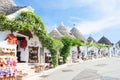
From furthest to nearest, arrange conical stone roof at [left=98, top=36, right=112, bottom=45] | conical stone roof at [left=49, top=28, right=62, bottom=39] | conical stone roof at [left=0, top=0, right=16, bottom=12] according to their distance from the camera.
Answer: conical stone roof at [left=98, top=36, right=112, bottom=45]
conical stone roof at [left=49, top=28, right=62, bottom=39]
conical stone roof at [left=0, top=0, right=16, bottom=12]

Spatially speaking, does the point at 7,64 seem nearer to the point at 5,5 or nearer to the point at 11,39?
the point at 11,39

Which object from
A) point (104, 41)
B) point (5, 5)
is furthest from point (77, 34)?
point (5, 5)

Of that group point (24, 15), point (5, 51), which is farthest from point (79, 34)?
point (5, 51)

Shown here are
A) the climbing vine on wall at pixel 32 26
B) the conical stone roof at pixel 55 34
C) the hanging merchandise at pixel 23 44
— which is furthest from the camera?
the conical stone roof at pixel 55 34

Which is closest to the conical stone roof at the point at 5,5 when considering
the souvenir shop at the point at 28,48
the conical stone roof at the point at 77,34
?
the souvenir shop at the point at 28,48

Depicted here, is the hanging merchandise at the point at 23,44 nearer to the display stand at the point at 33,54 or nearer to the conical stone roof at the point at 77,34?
the display stand at the point at 33,54

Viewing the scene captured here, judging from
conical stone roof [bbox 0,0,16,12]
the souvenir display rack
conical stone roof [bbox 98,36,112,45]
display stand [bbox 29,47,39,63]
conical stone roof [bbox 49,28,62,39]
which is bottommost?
the souvenir display rack

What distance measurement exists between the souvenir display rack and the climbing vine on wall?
10.0ft

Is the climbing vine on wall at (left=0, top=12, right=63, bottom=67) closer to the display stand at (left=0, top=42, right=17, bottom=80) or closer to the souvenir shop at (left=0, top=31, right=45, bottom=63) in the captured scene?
the souvenir shop at (left=0, top=31, right=45, bottom=63)

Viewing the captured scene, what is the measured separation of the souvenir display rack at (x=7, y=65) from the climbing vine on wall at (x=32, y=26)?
3063 mm

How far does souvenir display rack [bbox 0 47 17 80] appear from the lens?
16.3 m

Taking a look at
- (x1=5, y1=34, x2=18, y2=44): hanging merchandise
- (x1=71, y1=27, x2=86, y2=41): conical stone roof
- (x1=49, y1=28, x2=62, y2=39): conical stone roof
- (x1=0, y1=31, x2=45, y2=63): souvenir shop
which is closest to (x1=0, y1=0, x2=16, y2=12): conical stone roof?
(x1=5, y1=34, x2=18, y2=44): hanging merchandise

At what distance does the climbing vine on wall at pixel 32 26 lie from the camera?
2012 centimetres

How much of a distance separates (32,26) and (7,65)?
746cm
